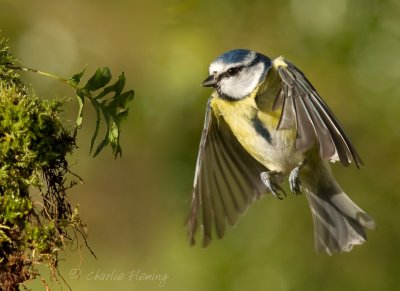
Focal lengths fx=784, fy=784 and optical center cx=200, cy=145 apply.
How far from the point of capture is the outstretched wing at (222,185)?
4.15m

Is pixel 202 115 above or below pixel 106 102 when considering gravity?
below

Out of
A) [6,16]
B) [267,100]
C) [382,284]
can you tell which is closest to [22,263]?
[267,100]

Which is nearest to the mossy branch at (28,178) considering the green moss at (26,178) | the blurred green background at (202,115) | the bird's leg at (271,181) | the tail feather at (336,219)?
the green moss at (26,178)

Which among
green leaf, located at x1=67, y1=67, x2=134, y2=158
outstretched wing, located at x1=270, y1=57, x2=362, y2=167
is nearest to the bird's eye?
outstretched wing, located at x1=270, y1=57, x2=362, y2=167

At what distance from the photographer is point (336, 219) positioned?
4.21m

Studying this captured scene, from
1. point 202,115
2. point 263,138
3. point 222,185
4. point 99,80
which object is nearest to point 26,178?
point 99,80

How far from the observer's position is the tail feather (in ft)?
13.7

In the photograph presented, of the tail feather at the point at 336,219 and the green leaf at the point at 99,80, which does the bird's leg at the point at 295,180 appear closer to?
the tail feather at the point at 336,219

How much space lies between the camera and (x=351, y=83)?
5383mm

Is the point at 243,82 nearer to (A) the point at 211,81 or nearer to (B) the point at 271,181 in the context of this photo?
(A) the point at 211,81

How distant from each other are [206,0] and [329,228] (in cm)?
237

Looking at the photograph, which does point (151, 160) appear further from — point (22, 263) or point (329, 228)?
point (22, 263)

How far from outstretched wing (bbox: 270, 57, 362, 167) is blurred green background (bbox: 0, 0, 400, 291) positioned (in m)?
1.87

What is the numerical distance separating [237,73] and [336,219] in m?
1.02
